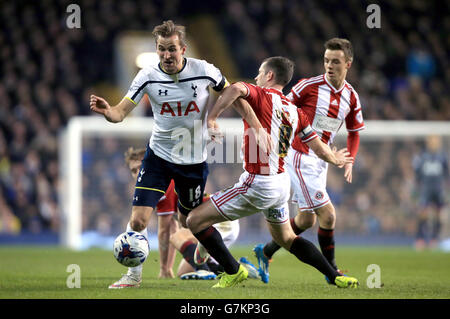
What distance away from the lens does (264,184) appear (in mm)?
5801

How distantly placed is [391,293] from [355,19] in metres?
16.6

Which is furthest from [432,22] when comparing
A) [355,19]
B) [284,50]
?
[284,50]

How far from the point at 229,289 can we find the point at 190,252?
4.71 feet

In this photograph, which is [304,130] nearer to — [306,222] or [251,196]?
[251,196]

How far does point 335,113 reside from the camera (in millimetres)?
7230

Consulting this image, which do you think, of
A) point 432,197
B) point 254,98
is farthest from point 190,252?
point 432,197

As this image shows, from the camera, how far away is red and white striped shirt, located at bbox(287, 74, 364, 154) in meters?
7.20

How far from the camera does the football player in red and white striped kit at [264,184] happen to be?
5824 mm

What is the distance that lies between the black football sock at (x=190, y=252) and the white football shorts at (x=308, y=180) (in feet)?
3.83

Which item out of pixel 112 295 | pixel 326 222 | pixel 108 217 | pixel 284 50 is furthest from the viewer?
pixel 284 50

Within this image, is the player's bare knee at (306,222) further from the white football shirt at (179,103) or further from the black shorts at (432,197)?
the black shorts at (432,197)

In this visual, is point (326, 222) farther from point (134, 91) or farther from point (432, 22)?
point (432, 22)

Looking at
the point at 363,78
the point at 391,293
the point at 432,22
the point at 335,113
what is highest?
the point at 432,22

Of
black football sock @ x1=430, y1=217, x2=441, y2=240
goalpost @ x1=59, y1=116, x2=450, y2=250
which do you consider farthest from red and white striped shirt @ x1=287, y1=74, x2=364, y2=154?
black football sock @ x1=430, y1=217, x2=441, y2=240
